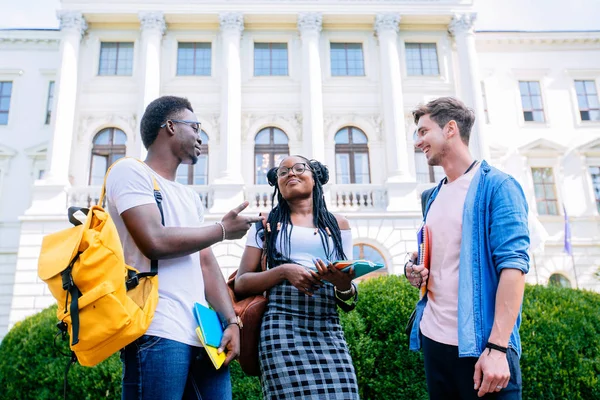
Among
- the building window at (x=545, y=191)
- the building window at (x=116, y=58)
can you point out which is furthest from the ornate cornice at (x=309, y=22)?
the building window at (x=545, y=191)

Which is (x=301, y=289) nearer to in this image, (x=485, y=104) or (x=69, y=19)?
(x=69, y=19)

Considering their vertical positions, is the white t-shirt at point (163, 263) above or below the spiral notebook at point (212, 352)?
above

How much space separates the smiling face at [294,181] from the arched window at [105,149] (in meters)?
17.0

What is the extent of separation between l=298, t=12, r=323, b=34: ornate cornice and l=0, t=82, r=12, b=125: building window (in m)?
12.5

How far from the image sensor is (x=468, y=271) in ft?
7.48

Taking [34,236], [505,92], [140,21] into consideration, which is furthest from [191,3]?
[505,92]

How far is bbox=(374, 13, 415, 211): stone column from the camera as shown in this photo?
17625 millimetres

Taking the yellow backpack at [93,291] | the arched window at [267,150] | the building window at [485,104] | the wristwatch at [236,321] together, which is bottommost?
the wristwatch at [236,321]

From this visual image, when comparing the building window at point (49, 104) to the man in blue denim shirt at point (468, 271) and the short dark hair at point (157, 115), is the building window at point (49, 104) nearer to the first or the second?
the short dark hair at point (157, 115)

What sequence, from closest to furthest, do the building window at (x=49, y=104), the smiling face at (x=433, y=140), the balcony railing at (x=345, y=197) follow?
1. the smiling face at (x=433, y=140)
2. the balcony railing at (x=345, y=197)
3. the building window at (x=49, y=104)

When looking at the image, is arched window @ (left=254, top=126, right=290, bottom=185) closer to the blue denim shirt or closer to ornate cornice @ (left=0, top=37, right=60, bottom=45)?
ornate cornice @ (left=0, top=37, right=60, bottom=45)

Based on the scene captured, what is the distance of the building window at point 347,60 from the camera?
2006 centimetres

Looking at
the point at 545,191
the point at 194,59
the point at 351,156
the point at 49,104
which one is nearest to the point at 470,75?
the point at 351,156

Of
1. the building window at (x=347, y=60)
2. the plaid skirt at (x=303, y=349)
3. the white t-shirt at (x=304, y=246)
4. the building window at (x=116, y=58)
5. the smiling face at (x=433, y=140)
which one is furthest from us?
the building window at (x=347, y=60)
